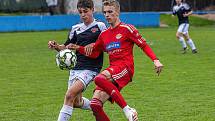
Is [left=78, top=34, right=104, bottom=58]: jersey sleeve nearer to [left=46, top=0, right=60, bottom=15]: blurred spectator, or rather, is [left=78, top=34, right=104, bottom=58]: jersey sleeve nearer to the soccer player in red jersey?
the soccer player in red jersey

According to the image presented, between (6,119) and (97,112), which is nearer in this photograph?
(97,112)

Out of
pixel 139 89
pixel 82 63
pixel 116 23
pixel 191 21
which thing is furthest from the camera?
pixel 191 21

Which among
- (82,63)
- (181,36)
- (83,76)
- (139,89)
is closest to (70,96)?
(83,76)

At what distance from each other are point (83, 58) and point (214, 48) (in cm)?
1698

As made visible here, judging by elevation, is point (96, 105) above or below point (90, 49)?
below

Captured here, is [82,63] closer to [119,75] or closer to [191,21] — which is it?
[119,75]

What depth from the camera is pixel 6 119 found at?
10.2 metres

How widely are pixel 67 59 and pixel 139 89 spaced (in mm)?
5095

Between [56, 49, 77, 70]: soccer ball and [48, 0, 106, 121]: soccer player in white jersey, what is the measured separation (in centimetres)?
21

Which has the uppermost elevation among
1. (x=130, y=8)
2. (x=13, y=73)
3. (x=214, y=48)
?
(x=13, y=73)

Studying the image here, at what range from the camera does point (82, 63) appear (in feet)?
30.6

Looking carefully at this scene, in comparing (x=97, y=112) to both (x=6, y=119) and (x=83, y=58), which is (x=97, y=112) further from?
(x=6, y=119)

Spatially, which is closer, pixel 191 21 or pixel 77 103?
pixel 77 103

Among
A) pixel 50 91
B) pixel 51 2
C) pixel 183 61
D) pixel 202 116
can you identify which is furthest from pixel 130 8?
pixel 202 116
